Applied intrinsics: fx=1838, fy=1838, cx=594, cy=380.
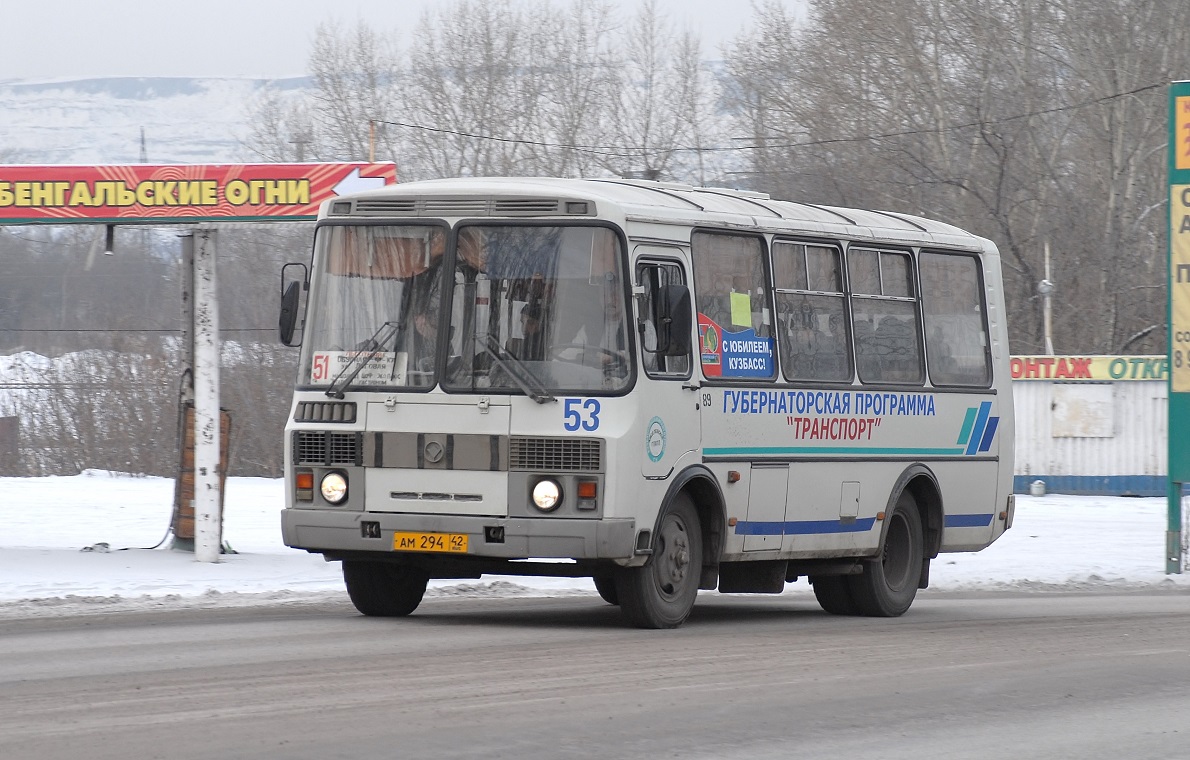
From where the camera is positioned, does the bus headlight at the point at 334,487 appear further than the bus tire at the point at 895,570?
No

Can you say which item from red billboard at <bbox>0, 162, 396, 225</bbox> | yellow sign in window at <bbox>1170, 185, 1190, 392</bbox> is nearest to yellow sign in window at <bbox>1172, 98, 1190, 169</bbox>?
yellow sign in window at <bbox>1170, 185, 1190, 392</bbox>

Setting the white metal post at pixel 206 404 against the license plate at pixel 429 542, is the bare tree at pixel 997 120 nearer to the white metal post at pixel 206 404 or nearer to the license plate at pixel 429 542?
the white metal post at pixel 206 404

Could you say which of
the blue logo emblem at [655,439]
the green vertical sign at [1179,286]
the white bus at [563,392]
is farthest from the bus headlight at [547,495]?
the green vertical sign at [1179,286]

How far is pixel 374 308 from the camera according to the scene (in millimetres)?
11945

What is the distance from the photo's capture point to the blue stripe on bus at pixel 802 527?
12.8 m

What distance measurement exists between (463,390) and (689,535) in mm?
1865

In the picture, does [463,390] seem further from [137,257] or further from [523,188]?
[137,257]

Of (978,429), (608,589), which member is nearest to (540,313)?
(608,589)

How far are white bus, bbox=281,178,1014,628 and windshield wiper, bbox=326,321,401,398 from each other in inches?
0.6

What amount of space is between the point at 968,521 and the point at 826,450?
2.50 metres

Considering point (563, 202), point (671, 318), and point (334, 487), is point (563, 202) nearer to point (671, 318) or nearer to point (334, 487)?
point (671, 318)

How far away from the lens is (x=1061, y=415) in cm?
3562

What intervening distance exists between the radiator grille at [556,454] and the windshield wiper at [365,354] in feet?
3.76

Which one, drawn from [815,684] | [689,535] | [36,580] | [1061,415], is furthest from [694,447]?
[1061,415]
